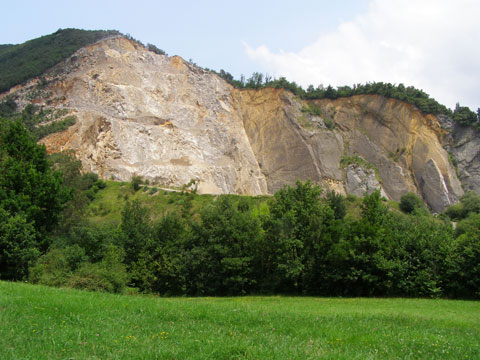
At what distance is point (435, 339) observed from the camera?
7.09 m

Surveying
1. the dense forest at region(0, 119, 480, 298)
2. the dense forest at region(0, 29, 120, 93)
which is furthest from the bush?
the dense forest at region(0, 29, 120, 93)

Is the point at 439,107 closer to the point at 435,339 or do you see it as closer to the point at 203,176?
the point at 203,176

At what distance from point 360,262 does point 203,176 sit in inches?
1491

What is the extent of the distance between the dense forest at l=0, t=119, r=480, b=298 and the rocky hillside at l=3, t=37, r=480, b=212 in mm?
27725

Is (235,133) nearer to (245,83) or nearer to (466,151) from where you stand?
(245,83)

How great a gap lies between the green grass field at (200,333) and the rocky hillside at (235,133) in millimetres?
43300

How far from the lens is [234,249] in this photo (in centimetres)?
2245

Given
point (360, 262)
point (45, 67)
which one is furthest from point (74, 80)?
point (360, 262)

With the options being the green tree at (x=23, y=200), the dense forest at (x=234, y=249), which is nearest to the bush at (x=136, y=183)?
the dense forest at (x=234, y=249)

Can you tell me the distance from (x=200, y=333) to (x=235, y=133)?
60394 millimetres

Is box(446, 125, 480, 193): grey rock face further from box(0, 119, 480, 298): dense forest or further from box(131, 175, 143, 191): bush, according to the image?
box(131, 175, 143, 191): bush

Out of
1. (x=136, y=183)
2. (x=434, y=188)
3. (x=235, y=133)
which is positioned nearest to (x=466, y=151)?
(x=434, y=188)

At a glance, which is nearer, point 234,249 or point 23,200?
point 23,200

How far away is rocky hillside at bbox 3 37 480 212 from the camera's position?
54.9 meters
